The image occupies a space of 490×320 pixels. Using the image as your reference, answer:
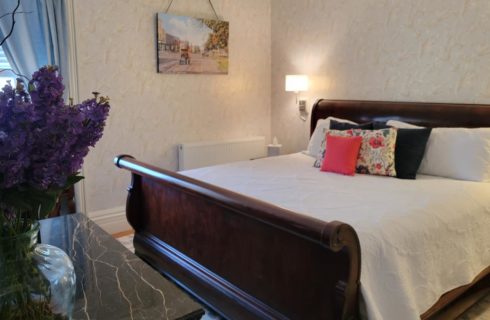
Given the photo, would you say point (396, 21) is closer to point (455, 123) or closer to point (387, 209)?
point (455, 123)

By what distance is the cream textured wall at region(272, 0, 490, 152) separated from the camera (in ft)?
9.76

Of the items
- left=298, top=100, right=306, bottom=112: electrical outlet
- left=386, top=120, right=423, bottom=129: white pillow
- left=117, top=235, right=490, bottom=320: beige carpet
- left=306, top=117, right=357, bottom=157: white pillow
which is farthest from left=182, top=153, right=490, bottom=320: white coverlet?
left=298, top=100, right=306, bottom=112: electrical outlet

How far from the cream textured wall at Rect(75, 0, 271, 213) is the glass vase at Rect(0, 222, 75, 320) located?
9.42 feet

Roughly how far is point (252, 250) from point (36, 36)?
2557mm

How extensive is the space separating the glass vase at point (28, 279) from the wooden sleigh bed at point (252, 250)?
883 millimetres

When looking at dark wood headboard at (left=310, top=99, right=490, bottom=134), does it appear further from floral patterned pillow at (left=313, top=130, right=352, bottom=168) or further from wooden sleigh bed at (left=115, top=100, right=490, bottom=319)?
floral patterned pillow at (left=313, top=130, right=352, bottom=168)

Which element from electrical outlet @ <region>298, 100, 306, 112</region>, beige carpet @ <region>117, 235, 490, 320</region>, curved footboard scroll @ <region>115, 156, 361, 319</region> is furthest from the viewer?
electrical outlet @ <region>298, 100, 306, 112</region>

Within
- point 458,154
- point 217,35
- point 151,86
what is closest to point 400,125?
point 458,154

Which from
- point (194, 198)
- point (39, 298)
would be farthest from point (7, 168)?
point (194, 198)

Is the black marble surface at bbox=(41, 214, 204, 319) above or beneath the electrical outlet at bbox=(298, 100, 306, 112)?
beneath

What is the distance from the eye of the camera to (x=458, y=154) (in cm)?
271

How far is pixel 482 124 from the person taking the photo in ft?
9.25

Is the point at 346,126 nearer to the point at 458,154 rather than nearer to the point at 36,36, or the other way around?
the point at 458,154

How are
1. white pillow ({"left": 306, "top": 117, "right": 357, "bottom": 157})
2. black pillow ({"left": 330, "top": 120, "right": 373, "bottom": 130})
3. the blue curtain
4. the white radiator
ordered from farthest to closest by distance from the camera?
1. the white radiator
2. white pillow ({"left": 306, "top": 117, "right": 357, "bottom": 157})
3. black pillow ({"left": 330, "top": 120, "right": 373, "bottom": 130})
4. the blue curtain
